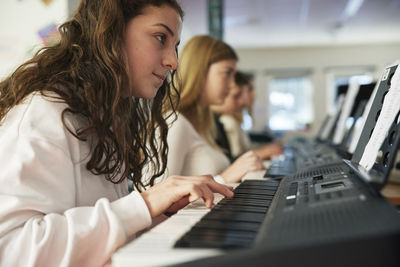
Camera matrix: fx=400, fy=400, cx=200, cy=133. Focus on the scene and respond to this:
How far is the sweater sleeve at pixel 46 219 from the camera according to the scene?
70 centimetres

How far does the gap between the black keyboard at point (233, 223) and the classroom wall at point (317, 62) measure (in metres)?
8.03

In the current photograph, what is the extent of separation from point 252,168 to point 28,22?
1.78 meters

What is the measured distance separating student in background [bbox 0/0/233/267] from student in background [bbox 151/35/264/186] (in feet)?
2.07

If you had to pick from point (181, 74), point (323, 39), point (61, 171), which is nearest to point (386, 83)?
point (61, 171)

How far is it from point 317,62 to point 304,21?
2.23 m

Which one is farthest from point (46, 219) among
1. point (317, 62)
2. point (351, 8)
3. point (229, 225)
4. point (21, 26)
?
point (317, 62)

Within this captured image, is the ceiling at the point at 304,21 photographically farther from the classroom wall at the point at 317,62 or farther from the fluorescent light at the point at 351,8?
the classroom wall at the point at 317,62

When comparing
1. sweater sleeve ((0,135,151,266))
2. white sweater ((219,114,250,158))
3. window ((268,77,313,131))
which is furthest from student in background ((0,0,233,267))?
window ((268,77,313,131))

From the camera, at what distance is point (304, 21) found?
21.7 feet

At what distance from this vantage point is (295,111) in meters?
8.79

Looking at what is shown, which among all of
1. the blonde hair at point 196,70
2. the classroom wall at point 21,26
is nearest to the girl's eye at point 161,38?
the blonde hair at point 196,70

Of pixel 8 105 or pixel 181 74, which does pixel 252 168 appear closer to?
pixel 181 74

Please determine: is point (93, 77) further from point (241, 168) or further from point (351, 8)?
point (351, 8)

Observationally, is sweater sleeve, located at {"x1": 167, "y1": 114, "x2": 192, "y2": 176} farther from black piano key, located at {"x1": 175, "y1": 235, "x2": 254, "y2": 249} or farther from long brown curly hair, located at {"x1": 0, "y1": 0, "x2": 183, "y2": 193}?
black piano key, located at {"x1": 175, "y1": 235, "x2": 254, "y2": 249}
